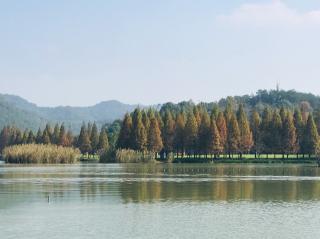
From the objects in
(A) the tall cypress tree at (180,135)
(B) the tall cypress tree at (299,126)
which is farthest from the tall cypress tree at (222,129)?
(B) the tall cypress tree at (299,126)

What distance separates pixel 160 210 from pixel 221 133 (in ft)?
324

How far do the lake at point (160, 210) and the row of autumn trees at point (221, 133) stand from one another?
73317 millimetres

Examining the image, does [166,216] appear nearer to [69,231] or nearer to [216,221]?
[216,221]

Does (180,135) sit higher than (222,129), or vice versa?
(222,129)

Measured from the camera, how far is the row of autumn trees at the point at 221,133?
13712cm

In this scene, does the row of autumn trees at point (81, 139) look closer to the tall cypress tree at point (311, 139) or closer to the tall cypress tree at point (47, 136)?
the tall cypress tree at point (47, 136)

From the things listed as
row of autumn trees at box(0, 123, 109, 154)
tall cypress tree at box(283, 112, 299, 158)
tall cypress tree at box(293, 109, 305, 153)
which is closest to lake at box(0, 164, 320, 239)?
tall cypress tree at box(283, 112, 299, 158)

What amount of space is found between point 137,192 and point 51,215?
16100mm

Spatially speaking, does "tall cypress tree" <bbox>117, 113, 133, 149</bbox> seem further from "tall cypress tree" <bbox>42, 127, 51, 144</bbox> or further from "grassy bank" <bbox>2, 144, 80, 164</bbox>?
"tall cypress tree" <bbox>42, 127, 51, 144</bbox>

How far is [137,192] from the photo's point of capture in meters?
55.4

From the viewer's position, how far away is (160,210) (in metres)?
42.1

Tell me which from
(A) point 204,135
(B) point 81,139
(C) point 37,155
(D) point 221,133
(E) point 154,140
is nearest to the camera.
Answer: (C) point 37,155

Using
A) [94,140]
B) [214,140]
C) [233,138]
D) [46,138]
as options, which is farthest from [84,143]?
[233,138]

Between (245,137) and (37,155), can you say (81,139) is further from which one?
(245,137)
